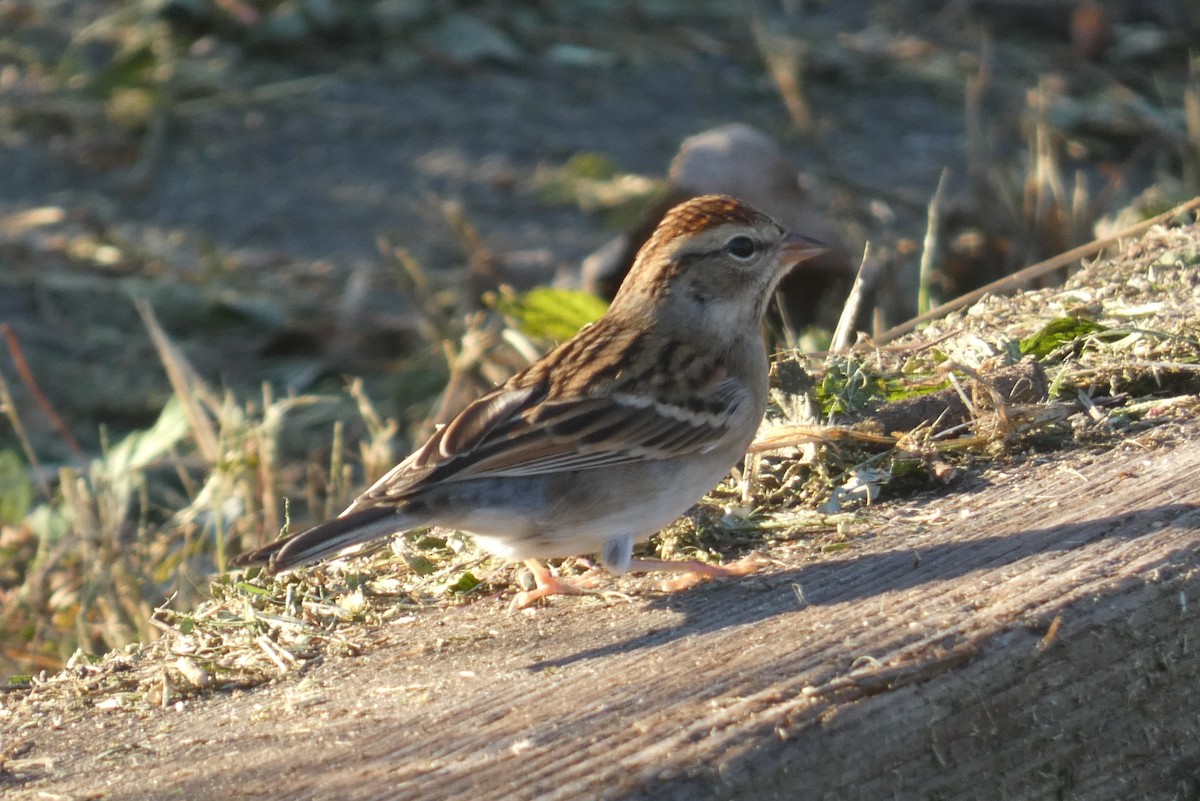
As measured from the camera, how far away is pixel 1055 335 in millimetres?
3488

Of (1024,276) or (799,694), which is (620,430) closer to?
(1024,276)

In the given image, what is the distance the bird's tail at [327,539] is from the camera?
9.16 ft

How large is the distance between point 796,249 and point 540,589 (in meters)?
1.44

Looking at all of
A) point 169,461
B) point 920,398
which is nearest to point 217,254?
point 169,461

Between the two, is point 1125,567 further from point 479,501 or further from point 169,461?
point 169,461

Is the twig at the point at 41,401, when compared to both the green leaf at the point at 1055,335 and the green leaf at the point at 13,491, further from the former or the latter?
the green leaf at the point at 1055,335

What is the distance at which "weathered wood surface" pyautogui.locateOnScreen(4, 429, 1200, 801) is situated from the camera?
215 cm

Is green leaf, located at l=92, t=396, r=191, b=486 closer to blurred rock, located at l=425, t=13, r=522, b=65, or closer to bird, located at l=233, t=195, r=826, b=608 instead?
bird, located at l=233, t=195, r=826, b=608

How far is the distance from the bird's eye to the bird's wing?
459mm

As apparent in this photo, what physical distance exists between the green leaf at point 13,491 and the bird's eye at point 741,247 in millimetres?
2352

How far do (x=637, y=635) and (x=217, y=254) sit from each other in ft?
15.5

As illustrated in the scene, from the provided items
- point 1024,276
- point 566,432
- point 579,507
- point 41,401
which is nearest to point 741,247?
point 1024,276

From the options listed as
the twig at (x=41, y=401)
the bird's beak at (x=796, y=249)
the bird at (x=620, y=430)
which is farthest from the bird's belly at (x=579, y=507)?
the twig at (x=41, y=401)

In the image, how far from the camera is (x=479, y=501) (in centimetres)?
322
